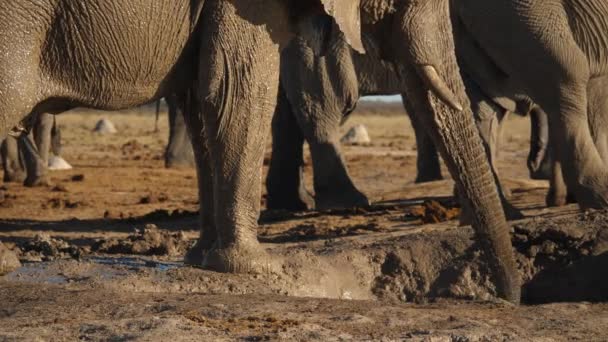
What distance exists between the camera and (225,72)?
774cm

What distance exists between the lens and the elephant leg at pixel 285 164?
13266 millimetres

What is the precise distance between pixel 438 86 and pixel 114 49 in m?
1.51

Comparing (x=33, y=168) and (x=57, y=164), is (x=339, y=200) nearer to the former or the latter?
(x=33, y=168)

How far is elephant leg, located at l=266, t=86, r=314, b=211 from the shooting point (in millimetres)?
13266

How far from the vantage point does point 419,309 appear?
727 cm

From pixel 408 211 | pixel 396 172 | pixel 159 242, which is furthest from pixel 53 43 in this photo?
pixel 396 172

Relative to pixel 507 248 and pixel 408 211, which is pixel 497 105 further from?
pixel 507 248

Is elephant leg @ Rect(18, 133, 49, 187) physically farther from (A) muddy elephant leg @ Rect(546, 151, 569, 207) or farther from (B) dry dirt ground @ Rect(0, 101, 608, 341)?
(A) muddy elephant leg @ Rect(546, 151, 569, 207)

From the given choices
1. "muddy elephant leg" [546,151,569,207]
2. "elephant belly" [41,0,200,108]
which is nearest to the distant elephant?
"muddy elephant leg" [546,151,569,207]

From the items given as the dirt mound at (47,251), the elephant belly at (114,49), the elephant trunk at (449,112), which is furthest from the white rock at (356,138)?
the elephant belly at (114,49)

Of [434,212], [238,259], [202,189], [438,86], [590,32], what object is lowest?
[238,259]

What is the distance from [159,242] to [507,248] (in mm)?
2175

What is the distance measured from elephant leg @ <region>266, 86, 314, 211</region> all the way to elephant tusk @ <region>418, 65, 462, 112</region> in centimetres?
536

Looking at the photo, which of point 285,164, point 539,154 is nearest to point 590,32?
point 285,164
